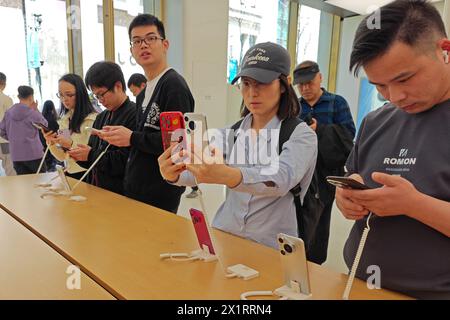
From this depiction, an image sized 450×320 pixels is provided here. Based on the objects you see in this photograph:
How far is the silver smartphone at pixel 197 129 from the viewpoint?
0.89m

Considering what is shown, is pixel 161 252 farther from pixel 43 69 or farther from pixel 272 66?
pixel 43 69

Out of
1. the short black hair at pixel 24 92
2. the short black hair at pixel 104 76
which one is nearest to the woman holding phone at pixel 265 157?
the short black hair at pixel 104 76

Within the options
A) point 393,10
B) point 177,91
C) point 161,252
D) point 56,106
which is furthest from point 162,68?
point 56,106

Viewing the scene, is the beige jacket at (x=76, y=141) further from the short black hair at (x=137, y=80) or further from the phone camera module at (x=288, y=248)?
the phone camera module at (x=288, y=248)

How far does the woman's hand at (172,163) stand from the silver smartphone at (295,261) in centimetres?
33

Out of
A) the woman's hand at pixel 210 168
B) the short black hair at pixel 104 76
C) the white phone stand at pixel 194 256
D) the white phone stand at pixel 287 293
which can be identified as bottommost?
the white phone stand at pixel 194 256

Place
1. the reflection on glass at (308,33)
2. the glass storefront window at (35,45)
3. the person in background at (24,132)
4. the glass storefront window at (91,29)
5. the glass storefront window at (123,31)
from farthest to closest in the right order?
1. the reflection on glass at (308,33)
2. the glass storefront window at (123,31)
3. the glass storefront window at (91,29)
4. the glass storefront window at (35,45)
5. the person in background at (24,132)

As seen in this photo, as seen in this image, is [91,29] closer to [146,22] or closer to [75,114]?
[75,114]

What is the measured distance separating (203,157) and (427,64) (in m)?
0.54

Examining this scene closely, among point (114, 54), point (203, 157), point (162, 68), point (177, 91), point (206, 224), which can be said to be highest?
point (114, 54)

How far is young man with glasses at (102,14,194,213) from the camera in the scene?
5.41ft

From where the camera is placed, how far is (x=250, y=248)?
3.69ft

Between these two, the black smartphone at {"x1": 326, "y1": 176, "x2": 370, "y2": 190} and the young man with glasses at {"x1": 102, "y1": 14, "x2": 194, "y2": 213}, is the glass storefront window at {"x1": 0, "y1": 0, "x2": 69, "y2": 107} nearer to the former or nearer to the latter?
the young man with glasses at {"x1": 102, "y1": 14, "x2": 194, "y2": 213}

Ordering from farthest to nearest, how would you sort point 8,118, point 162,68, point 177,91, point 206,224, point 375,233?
point 8,118
point 162,68
point 177,91
point 206,224
point 375,233
